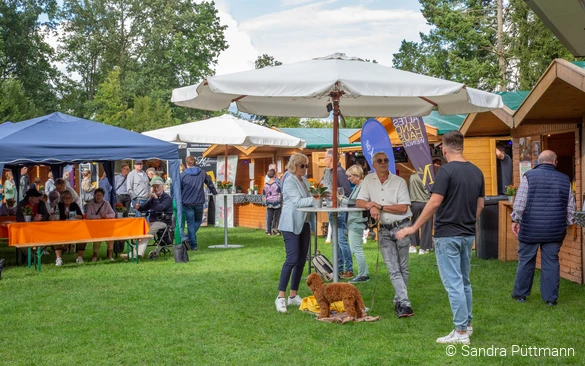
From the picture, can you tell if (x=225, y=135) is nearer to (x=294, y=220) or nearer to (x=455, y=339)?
(x=294, y=220)

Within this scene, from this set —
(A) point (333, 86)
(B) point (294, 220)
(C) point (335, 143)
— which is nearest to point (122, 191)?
(C) point (335, 143)

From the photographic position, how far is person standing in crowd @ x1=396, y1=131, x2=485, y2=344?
5.45 m

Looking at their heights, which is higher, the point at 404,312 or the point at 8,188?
the point at 8,188

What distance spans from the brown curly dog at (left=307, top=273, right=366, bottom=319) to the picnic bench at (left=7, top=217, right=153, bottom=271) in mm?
5636

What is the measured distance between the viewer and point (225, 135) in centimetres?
1405

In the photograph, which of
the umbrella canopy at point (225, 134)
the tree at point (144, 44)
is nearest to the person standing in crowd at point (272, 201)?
the umbrella canopy at point (225, 134)

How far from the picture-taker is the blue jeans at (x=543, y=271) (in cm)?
722

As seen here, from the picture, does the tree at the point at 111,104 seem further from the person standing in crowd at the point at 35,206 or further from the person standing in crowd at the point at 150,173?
the person standing in crowd at the point at 35,206

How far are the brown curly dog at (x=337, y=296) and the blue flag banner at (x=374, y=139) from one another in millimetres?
5423

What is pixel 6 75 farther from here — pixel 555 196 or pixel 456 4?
pixel 555 196

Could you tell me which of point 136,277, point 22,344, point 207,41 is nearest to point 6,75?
point 207,41

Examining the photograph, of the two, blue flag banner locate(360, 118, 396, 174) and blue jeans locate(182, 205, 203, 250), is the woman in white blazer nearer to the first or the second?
blue flag banner locate(360, 118, 396, 174)

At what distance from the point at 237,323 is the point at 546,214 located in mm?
3390

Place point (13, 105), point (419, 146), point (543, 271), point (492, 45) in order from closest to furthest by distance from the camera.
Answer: point (543, 271) < point (419, 146) < point (492, 45) < point (13, 105)
